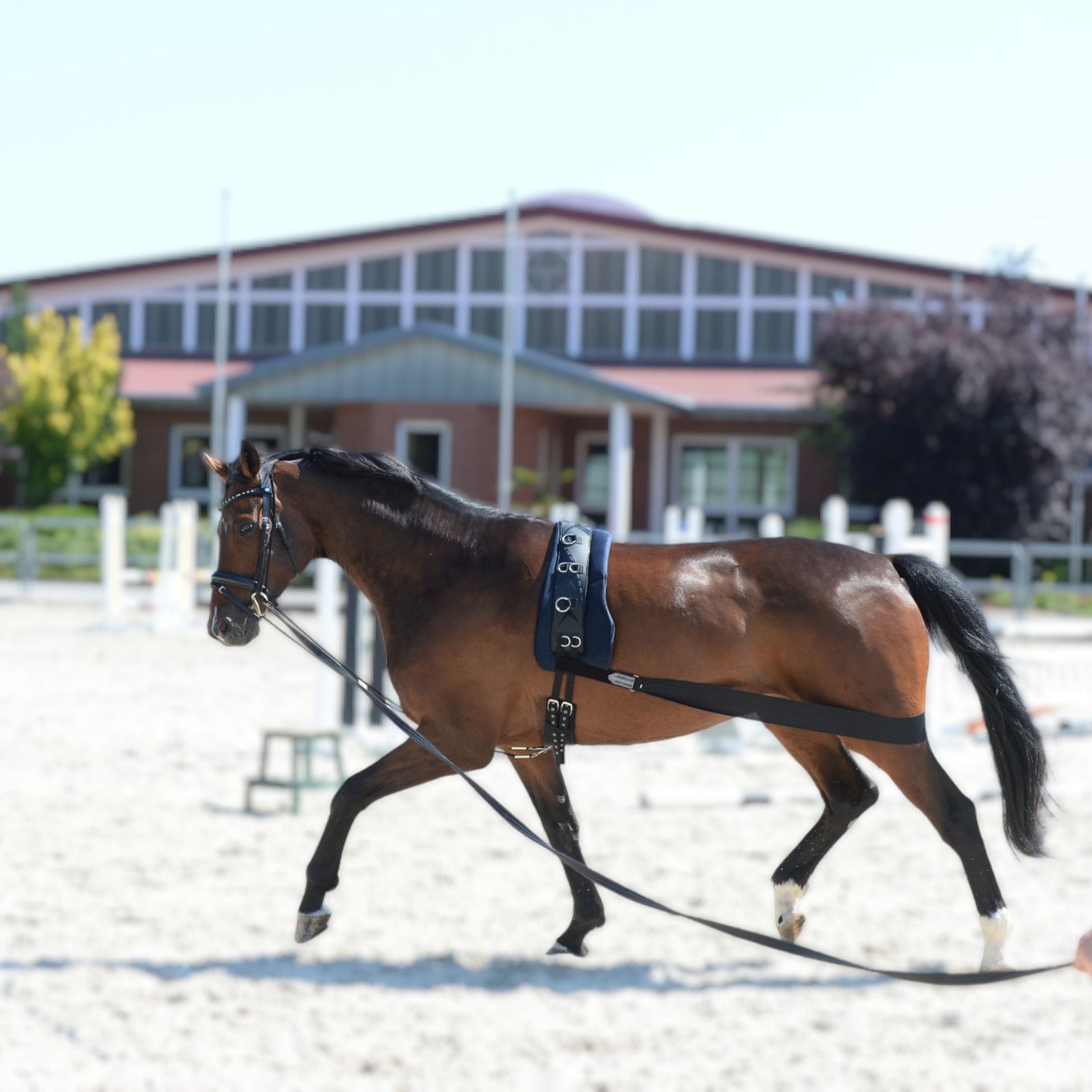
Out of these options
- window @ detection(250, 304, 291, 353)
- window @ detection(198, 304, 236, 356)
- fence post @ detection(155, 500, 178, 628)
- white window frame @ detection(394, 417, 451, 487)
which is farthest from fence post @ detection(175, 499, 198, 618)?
window @ detection(198, 304, 236, 356)

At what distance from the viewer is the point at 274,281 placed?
44875 millimetres

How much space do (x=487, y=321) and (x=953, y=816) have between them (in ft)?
139

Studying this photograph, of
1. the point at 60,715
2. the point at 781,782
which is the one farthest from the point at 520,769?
the point at 60,715

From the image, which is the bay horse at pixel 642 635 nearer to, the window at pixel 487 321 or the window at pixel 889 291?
the window at pixel 889 291

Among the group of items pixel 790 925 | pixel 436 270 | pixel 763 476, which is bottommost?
pixel 790 925

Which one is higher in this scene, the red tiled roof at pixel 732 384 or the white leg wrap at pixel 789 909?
the red tiled roof at pixel 732 384

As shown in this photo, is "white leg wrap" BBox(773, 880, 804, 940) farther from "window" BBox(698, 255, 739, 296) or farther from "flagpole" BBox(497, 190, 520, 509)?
"window" BBox(698, 255, 739, 296)

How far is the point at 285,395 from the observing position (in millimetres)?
36969

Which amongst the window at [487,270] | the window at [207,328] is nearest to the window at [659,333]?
the window at [487,270]

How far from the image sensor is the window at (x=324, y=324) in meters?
44.7

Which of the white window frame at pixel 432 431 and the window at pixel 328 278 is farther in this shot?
the window at pixel 328 278

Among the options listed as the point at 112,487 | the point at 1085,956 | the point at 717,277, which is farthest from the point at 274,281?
the point at 1085,956

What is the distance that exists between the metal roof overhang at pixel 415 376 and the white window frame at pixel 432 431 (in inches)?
23.1

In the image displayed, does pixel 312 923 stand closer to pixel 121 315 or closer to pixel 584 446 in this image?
pixel 584 446
